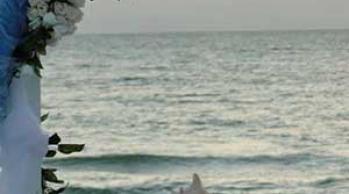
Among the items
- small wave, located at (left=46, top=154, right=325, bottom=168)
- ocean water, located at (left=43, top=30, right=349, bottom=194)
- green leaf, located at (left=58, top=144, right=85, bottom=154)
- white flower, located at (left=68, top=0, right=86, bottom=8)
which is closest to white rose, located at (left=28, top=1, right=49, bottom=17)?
white flower, located at (left=68, top=0, right=86, bottom=8)

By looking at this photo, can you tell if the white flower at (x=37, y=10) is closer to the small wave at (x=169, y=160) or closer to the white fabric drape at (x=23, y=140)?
the white fabric drape at (x=23, y=140)

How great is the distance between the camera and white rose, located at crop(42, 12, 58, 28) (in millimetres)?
3562

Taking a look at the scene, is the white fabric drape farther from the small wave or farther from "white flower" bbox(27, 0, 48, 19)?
the small wave

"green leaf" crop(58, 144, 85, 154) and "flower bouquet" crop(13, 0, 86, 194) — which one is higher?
"flower bouquet" crop(13, 0, 86, 194)

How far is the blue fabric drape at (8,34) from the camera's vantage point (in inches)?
136

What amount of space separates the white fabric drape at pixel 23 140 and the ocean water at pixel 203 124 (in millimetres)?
2090

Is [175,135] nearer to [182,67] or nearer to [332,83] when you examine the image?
[332,83]

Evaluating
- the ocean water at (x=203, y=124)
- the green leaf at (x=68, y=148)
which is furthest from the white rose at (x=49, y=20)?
the ocean water at (x=203, y=124)

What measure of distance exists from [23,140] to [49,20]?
0.45 m

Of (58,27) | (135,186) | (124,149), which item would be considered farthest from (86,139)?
(58,27)

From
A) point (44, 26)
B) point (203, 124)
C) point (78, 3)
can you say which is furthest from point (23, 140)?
point (203, 124)

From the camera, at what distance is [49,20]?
11.7ft

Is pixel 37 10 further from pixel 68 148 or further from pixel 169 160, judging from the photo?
pixel 169 160

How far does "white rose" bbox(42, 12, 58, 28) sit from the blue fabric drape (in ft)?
0.24
